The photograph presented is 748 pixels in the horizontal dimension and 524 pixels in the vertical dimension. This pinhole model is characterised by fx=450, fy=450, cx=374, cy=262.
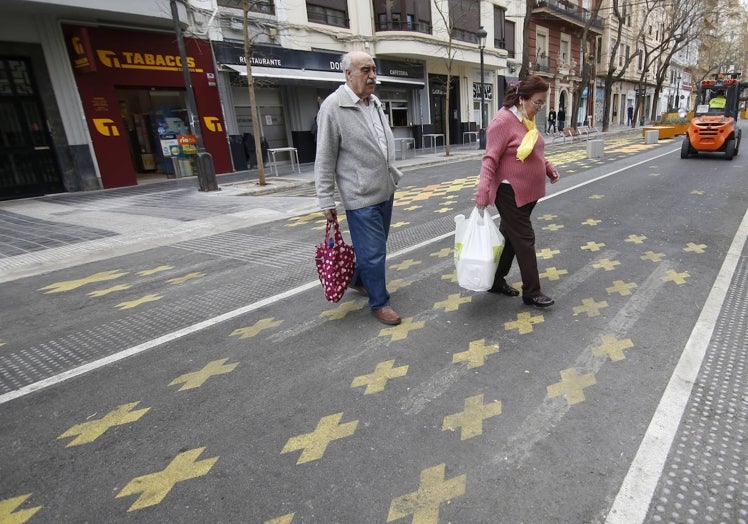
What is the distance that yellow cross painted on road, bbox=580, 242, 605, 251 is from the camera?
5.06 m

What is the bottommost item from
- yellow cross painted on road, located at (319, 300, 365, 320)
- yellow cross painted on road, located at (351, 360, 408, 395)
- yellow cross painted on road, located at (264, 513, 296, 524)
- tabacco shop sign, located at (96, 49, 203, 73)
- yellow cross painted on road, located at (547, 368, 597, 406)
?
yellow cross painted on road, located at (547, 368, 597, 406)

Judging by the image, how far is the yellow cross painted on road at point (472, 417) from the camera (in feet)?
7.51

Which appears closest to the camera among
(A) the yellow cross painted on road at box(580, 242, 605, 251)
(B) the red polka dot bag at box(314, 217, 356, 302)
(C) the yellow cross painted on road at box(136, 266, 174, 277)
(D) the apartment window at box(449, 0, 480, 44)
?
(B) the red polka dot bag at box(314, 217, 356, 302)

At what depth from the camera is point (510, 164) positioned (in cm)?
339

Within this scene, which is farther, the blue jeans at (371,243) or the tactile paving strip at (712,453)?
the blue jeans at (371,243)

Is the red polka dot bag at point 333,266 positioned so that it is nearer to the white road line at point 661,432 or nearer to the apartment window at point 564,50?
the white road line at point 661,432

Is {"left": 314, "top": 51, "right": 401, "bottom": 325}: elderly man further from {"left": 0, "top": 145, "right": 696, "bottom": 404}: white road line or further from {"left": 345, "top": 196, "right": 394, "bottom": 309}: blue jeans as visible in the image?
{"left": 0, "top": 145, "right": 696, "bottom": 404}: white road line

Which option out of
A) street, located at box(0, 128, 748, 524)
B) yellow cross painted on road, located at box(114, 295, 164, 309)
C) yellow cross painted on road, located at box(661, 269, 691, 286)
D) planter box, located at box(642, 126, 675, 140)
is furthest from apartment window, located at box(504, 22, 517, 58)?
yellow cross painted on road, located at box(114, 295, 164, 309)

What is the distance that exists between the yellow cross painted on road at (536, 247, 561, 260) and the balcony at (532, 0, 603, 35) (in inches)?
1218

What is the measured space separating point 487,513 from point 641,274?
3.33m

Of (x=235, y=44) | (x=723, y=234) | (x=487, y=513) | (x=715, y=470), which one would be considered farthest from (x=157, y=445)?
(x=235, y=44)

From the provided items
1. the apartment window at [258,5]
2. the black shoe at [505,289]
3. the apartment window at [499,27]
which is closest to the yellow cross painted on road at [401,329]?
the black shoe at [505,289]

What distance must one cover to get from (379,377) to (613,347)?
1.57 m

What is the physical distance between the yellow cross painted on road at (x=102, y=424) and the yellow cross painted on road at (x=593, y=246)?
4589 millimetres
